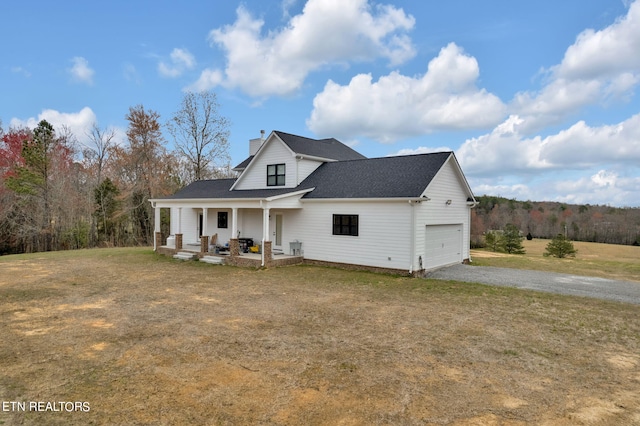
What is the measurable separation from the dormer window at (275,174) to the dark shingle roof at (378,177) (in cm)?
135

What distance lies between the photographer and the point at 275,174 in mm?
A: 19219

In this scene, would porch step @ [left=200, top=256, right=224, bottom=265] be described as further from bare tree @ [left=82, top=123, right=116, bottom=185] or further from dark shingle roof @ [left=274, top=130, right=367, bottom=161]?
bare tree @ [left=82, top=123, right=116, bottom=185]

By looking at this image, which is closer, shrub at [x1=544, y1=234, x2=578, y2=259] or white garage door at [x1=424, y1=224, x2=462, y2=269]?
white garage door at [x1=424, y1=224, x2=462, y2=269]

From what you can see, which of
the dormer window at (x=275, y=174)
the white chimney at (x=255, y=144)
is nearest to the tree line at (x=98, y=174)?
the white chimney at (x=255, y=144)

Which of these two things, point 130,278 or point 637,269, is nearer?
point 130,278

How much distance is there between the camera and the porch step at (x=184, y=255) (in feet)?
58.9

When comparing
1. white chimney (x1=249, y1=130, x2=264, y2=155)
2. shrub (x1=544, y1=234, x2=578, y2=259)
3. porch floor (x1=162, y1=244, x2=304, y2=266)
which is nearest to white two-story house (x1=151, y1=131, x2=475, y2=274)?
porch floor (x1=162, y1=244, x2=304, y2=266)

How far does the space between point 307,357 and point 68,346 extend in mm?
4188

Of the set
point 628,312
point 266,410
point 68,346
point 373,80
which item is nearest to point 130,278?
point 68,346

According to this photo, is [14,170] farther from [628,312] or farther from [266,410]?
[628,312]

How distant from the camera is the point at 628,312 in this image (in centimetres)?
896

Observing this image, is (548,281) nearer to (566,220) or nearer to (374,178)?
(374,178)

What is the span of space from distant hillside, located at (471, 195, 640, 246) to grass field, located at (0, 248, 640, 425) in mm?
42653

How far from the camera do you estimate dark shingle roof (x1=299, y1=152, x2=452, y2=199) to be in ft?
47.6
